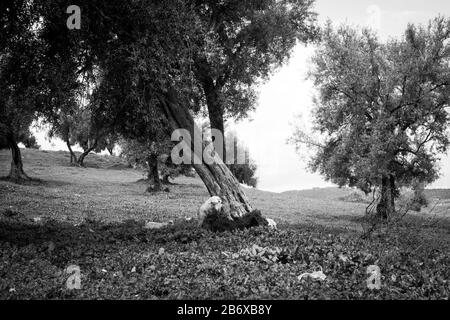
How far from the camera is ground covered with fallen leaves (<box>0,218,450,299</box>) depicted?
29.5ft

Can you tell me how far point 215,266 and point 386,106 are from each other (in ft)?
89.7

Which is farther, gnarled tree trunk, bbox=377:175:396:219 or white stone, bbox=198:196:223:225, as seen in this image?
gnarled tree trunk, bbox=377:175:396:219

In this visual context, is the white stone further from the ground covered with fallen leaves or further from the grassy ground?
the ground covered with fallen leaves

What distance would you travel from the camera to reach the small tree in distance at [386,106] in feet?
107

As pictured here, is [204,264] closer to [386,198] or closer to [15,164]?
[386,198]

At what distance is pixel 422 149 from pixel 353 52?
978cm

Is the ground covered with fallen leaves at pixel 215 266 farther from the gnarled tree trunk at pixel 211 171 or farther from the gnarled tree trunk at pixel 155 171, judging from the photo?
the gnarled tree trunk at pixel 155 171

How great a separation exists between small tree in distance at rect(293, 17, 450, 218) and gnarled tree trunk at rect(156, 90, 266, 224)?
14935 millimetres

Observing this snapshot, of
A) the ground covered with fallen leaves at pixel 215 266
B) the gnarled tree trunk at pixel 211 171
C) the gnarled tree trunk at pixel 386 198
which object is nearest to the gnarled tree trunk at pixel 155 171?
the gnarled tree trunk at pixel 386 198

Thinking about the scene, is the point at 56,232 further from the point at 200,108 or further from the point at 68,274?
the point at 200,108

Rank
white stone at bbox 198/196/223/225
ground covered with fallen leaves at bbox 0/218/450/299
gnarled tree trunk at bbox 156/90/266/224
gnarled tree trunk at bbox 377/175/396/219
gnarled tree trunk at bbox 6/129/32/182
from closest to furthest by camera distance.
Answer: ground covered with fallen leaves at bbox 0/218/450/299
white stone at bbox 198/196/223/225
gnarled tree trunk at bbox 156/90/266/224
gnarled tree trunk at bbox 377/175/396/219
gnarled tree trunk at bbox 6/129/32/182

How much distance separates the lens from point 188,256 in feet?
40.6

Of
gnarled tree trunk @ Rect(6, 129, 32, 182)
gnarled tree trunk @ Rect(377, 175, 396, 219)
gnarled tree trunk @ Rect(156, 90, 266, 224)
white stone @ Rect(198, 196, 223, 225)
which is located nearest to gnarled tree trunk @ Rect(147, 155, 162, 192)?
gnarled tree trunk @ Rect(6, 129, 32, 182)

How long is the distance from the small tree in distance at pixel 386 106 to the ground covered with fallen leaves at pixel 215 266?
17660 millimetres
